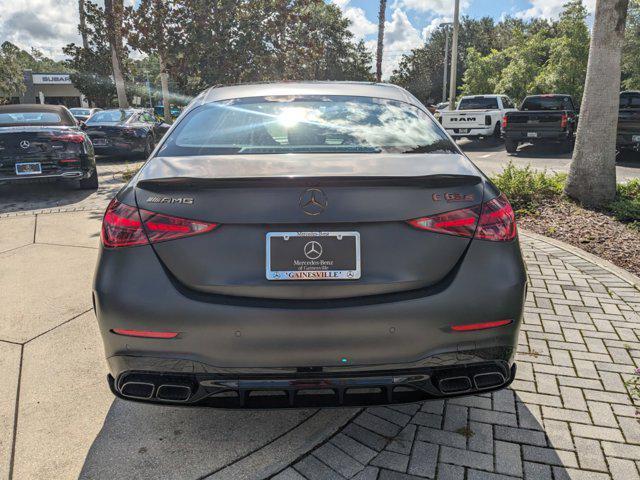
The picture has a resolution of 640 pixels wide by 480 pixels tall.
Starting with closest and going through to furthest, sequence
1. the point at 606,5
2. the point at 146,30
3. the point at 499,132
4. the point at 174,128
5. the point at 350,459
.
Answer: the point at 350,459 < the point at 174,128 < the point at 606,5 < the point at 146,30 < the point at 499,132

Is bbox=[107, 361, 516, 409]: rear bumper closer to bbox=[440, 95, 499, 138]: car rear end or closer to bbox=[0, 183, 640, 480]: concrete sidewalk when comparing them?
bbox=[0, 183, 640, 480]: concrete sidewalk

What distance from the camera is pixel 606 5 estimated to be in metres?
6.42

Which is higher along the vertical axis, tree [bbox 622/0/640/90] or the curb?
tree [bbox 622/0/640/90]

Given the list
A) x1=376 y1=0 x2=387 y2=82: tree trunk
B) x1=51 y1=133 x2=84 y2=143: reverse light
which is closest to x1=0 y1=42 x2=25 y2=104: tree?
x1=376 y1=0 x2=387 y2=82: tree trunk

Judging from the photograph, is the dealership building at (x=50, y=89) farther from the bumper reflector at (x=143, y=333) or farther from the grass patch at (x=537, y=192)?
the bumper reflector at (x=143, y=333)

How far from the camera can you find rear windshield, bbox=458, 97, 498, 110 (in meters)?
19.6

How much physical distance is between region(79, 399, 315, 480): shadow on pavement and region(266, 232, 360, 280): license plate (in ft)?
2.40

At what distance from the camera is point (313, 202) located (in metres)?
2.02

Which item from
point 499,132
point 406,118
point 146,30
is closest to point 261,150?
point 406,118

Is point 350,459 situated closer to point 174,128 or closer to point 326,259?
point 326,259

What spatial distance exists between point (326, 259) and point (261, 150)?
759mm

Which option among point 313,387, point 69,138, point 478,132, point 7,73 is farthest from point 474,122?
point 7,73

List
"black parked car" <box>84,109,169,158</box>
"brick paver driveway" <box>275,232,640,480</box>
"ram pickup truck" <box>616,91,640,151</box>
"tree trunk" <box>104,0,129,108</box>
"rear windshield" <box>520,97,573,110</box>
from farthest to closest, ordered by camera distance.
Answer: "tree trunk" <box>104,0,129,108</box> → "rear windshield" <box>520,97,573,110</box> → "black parked car" <box>84,109,169,158</box> → "ram pickup truck" <box>616,91,640,151</box> → "brick paver driveway" <box>275,232,640,480</box>

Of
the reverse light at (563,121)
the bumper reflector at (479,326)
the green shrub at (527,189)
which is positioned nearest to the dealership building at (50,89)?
the reverse light at (563,121)
